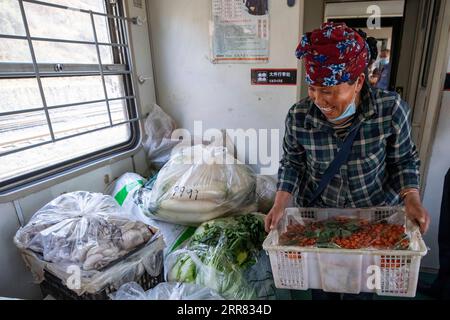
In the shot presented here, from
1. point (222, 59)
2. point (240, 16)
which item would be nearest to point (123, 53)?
point (222, 59)

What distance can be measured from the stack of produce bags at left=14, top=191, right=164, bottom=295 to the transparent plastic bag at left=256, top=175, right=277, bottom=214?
837mm

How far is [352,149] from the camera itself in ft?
3.87

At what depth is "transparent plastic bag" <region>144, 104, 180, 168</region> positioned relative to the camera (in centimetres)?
228

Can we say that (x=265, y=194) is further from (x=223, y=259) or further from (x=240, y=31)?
(x=240, y=31)

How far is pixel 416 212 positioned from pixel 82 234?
1.30 meters

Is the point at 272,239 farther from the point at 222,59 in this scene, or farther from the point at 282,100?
the point at 222,59

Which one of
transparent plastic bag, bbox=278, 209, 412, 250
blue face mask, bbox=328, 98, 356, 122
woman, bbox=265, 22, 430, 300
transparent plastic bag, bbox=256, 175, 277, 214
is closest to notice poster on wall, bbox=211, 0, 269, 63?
transparent plastic bag, bbox=256, 175, 277, 214

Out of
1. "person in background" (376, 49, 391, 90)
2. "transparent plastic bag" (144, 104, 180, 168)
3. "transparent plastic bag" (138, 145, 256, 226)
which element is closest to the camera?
"transparent plastic bag" (138, 145, 256, 226)

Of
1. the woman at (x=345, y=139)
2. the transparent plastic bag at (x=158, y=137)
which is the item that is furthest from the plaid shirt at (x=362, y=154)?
the transparent plastic bag at (x=158, y=137)

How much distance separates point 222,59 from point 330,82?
129 cm

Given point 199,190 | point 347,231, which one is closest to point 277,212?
point 347,231

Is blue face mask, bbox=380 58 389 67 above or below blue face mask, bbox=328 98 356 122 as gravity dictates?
above

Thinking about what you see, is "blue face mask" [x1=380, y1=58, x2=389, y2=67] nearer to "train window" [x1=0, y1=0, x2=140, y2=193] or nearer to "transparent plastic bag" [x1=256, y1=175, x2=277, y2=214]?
"transparent plastic bag" [x1=256, y1=175, x2=277, y2=214]

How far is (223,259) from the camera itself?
4.60ft
